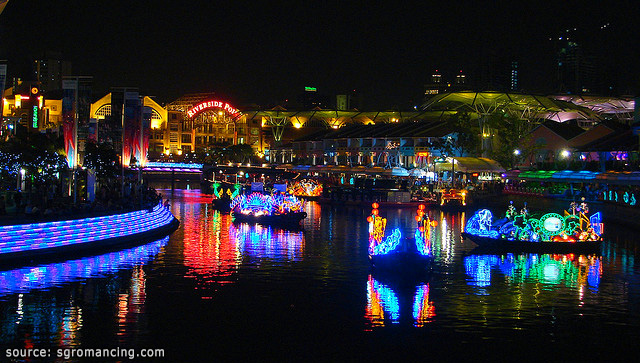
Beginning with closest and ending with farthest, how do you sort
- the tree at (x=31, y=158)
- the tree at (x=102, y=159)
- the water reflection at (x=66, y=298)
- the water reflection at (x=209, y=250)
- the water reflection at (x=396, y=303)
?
1. the water reflection at (x=66, y=298)
2. the water reflection at (x=396, y=303)
3. the water reflection at (x=209, y=250)
4. the tree at (x=31, y=158)
5. the tree at (x=102, y=159)

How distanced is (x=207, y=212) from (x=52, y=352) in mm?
49809

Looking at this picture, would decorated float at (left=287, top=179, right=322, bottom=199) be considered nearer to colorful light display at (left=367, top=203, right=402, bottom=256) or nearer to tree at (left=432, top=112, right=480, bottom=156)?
tree at (left=432, top=112, right=480, bottom=156)

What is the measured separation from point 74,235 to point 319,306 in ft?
51.2

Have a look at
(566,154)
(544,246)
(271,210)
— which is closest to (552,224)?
(544,246)

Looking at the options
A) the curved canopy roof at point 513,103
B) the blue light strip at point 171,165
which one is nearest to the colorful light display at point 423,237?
the curved canopy roof at point 513,103

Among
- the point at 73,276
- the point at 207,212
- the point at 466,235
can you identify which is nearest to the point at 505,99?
the point at 207,212

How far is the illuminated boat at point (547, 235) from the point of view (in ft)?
131

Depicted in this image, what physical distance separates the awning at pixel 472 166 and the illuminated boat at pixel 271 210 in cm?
3527

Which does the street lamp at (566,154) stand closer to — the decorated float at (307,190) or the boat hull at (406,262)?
the decorated float at (307,190)

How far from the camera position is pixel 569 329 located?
75.9 feet

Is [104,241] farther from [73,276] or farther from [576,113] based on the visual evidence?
[576,113]

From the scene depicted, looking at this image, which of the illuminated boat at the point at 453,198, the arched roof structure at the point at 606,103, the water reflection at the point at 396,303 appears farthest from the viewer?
the arched roof structure at the point at 606,103

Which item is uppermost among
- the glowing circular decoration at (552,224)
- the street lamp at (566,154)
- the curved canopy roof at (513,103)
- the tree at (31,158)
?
the curved canopy roof at (513,103)

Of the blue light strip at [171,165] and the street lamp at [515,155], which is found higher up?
the street lamp at [515,155]
